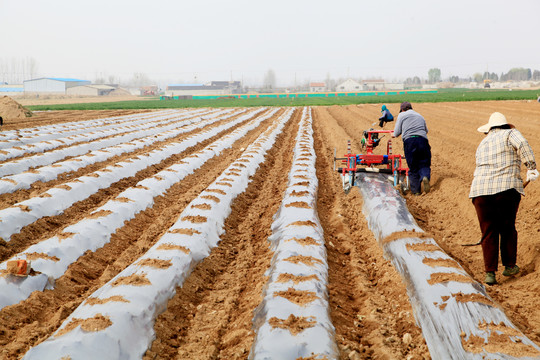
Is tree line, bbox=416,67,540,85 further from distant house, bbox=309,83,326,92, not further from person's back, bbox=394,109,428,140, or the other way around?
person's back, bbox=394,109,428,140

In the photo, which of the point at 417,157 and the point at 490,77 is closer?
the point at 417,157

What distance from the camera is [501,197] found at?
14.7ft

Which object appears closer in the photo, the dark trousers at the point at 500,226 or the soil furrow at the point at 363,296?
the soil furrow at the point at 363,296

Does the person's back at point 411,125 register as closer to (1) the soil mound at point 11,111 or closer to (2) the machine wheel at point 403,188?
(2) the machine wheel at point 403,188

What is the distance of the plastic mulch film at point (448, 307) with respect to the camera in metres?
2.94

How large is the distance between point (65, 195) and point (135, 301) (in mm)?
4434

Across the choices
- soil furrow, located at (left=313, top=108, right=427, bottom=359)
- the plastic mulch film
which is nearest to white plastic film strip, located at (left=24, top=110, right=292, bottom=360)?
soil furrow, located at (left=313, top=108, right=427, bottom=359)

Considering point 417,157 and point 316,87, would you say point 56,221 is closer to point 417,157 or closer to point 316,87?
point 417,157

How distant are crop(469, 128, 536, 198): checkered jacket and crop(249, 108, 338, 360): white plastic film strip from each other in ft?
6.21

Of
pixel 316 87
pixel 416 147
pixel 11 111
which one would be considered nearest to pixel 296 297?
pixel 416 147

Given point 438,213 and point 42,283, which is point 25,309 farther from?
point 438,213

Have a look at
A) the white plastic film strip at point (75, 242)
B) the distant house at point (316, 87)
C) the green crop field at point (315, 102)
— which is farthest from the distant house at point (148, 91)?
the white plastic film strip at point (75, 242)

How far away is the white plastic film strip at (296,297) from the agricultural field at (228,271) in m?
0.01

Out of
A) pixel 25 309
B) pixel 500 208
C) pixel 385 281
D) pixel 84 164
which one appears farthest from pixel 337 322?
pixel 84 164
